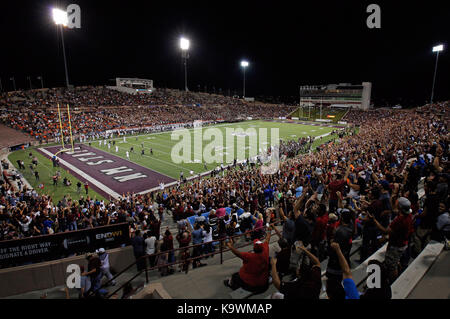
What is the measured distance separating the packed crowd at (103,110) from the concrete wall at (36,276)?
119ft

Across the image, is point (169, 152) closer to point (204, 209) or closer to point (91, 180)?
point (91, 180)

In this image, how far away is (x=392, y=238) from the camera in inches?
167

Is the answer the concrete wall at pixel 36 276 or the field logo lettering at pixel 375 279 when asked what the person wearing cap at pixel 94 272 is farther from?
the field logo lettering at pixel 375 279

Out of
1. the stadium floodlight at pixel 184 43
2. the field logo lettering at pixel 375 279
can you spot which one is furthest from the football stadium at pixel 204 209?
the stadium floodlight at pixel 184 43

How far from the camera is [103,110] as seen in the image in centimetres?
5497

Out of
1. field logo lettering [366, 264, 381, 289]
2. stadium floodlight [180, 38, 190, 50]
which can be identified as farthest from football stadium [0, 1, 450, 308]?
stadium floodlight [180, 38, 190, 50]

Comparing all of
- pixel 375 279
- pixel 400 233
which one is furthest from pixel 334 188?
pixel 375 279

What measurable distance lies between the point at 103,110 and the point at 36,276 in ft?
176

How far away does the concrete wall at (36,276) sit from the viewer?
6883 mm

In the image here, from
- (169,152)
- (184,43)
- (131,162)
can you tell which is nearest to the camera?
(131,162)

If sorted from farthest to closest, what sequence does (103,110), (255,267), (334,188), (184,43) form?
1. (184,43)
2. (103,110)
3. (334,188)
4. (255,267)

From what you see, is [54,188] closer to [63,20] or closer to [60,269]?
[60,269]
